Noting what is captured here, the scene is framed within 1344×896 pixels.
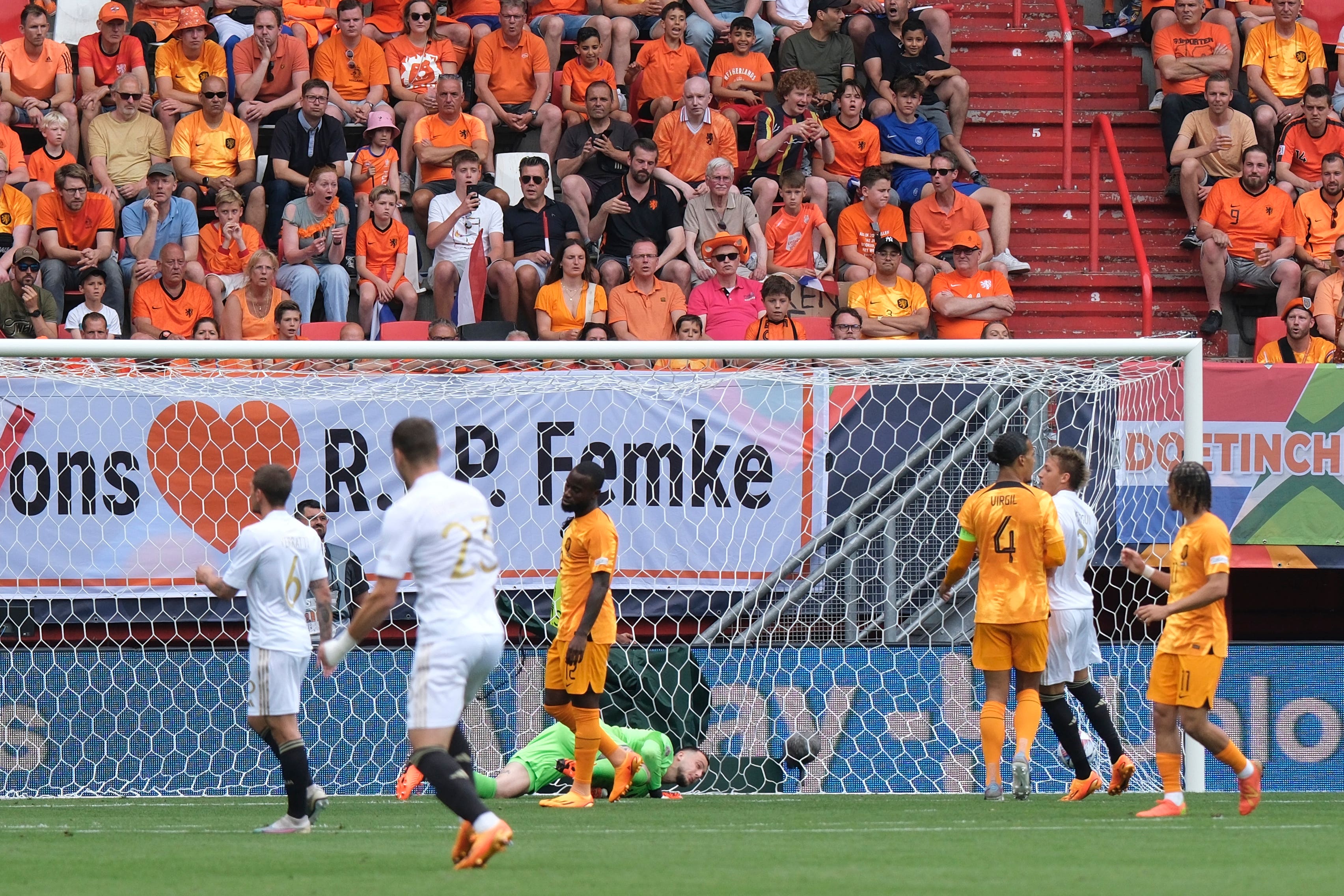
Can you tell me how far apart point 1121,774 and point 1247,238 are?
7.01 m

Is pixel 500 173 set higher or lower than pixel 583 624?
higher

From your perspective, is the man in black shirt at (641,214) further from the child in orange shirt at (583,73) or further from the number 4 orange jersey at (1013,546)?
the number 4 orange jersey at (1013,546)

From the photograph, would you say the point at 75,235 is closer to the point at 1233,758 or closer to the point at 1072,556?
the point at 1072,556

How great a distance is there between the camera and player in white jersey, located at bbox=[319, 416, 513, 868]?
6102mm

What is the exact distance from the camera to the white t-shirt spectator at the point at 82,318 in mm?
12625

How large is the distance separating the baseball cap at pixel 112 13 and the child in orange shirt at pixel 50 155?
3.27 ft

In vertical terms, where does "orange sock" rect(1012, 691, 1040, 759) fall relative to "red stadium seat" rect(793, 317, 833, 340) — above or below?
below

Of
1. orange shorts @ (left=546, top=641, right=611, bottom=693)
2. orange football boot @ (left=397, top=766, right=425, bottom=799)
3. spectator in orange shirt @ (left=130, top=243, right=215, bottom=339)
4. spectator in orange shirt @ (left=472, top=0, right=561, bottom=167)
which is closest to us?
orange shorts @ (left=546, top=641, right=611, bottom=693)

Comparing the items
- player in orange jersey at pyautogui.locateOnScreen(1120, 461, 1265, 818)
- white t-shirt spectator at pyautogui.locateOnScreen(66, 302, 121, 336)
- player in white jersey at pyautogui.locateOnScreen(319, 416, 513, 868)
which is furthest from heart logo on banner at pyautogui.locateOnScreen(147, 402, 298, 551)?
player in orange jersey at pyautogui.locateOnScreen(1120, 461, 1265, 818)

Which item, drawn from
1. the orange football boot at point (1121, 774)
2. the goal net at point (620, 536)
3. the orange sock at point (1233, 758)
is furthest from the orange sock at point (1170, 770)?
the goal net at point (620, 536)

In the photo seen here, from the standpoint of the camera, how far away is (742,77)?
1545 centimetres

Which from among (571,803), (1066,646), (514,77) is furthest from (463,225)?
(1066,646)

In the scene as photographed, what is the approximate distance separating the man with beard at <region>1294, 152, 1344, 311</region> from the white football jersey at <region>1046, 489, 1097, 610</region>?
20.2 ft

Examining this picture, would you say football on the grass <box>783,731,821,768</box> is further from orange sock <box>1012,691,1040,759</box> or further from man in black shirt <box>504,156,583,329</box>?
man in black shirt <box>504,156,583,329</box>
